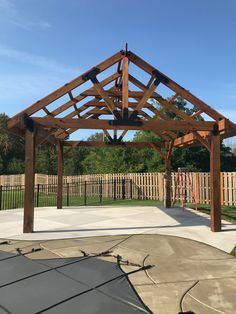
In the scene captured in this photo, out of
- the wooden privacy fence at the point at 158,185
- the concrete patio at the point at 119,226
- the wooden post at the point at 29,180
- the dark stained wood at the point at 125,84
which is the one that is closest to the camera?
the concrete patio at the point at 119,226

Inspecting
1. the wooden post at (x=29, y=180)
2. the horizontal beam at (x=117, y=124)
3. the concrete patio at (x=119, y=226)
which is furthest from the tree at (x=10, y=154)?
the horizontal beam at (x=117, y=124)

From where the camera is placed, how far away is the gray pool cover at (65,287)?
3.73m

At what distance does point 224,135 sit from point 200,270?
5.30 meters

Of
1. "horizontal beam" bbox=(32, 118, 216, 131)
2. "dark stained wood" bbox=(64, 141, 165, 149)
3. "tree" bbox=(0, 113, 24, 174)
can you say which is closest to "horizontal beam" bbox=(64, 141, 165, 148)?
"dark stained wood" bbox=(64, 141, 165, 149)

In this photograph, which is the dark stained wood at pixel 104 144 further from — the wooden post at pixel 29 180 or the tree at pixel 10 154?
the tree at pixel 10 154

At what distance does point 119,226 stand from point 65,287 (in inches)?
205

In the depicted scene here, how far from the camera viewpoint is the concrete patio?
8023 millimetres

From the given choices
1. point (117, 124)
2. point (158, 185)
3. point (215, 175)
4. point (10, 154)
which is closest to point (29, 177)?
point (117, 124)

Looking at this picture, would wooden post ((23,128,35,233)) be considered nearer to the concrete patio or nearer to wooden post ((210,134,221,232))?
the concrete patio

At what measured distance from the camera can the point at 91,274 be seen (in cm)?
489

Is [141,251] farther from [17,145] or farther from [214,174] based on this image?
[17,145]

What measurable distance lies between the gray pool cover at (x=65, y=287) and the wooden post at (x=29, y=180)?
2840 millimetres

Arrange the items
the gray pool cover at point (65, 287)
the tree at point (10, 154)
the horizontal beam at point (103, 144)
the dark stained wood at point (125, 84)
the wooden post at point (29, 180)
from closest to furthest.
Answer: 1. the gray pool cover at point (65, 287)
2. the wooden post at point (29, 180)
3. the dark stained wood at point (125, 84)
4. the horizontal beam at point (103, 144)
5. the tree at point (10, 154)

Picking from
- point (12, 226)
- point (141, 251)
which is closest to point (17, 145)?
point (12, 226)
